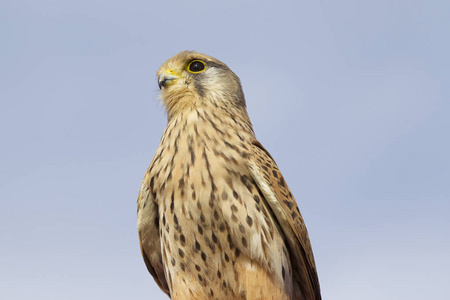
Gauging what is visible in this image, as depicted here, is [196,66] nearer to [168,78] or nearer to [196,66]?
[196,66]

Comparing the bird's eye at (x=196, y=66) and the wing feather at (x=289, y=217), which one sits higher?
the bird's eye at (x=196, y=66)

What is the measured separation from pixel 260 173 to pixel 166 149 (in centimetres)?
82

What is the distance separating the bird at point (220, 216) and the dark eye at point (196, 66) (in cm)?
40

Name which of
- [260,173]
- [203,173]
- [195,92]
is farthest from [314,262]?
[195,92]

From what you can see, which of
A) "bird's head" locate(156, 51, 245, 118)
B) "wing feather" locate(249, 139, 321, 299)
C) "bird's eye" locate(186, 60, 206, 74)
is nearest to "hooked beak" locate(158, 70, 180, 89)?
"bird's head" locate(156, 51, 245, 118)

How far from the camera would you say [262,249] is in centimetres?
423

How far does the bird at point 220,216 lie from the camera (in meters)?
4.19

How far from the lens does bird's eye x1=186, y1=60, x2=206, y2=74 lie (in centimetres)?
512

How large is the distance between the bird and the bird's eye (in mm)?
399

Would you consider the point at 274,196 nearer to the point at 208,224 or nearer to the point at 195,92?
the point at 208,224

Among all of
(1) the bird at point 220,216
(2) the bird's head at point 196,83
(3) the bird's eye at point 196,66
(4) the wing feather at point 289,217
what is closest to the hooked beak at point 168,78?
(2) the bird's head at point 196,83

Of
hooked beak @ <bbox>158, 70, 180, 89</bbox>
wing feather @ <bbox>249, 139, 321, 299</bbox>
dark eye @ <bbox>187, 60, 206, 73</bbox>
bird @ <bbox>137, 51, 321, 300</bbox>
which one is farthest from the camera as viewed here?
dark eye @ <bbox>187, 60, 206, 73</bbox>

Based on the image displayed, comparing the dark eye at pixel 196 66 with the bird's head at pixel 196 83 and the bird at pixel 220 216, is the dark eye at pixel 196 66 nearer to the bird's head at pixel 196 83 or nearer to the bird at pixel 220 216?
the bird's head at pixel 196 83

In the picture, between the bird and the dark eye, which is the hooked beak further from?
the bird
